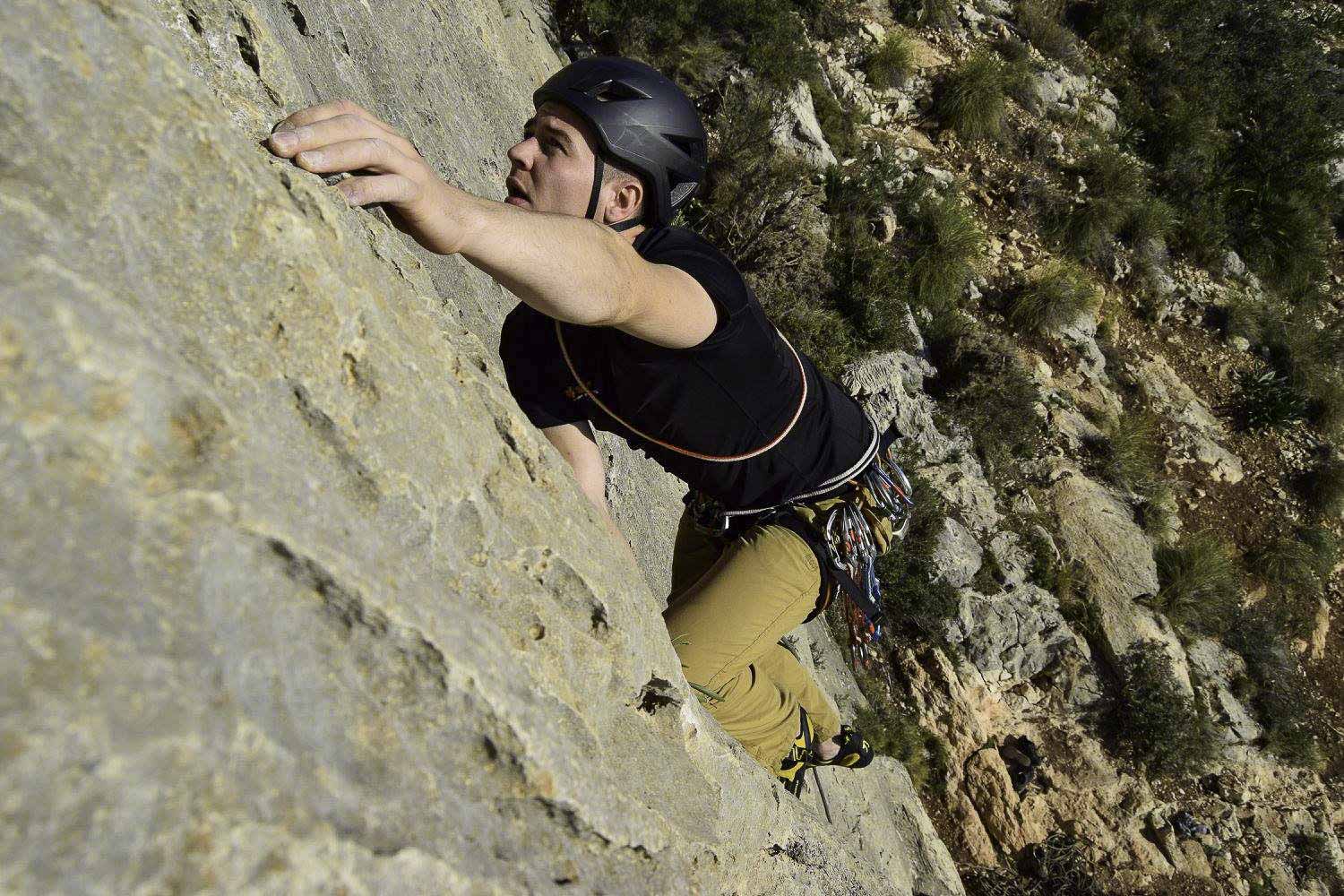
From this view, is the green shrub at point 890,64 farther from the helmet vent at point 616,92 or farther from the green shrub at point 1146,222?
the helmet vent at point 616,92

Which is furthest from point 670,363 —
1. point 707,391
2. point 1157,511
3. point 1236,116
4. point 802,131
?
point 1236,116

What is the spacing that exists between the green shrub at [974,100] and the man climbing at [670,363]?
8645 millimetres

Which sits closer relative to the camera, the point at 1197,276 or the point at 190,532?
the point at 190,532

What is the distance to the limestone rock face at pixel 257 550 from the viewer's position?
0.93 m

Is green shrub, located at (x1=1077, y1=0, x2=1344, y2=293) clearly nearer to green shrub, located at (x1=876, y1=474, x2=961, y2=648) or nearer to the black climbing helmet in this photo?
green shrub, located at (x1=876, y1=474, x2=961, y2=648)

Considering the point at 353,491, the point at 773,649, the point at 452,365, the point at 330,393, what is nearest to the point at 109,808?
the point at 353,491

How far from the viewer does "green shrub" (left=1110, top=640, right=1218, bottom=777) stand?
7102mm

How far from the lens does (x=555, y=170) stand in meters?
2.59

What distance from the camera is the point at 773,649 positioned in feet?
12.7

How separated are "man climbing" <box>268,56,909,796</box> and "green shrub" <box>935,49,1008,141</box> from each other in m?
8.64

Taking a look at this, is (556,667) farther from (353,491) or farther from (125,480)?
(125,480)

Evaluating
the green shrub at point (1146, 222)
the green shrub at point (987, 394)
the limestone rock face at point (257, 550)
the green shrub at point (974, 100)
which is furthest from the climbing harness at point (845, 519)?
the green shrub at point (1146, 222)

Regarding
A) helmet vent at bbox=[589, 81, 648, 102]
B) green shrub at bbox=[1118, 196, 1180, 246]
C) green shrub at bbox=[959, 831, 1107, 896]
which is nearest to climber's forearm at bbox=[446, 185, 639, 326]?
helmet vent at bbox=[589, 81, 648, 102]

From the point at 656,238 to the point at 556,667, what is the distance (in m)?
1.34
